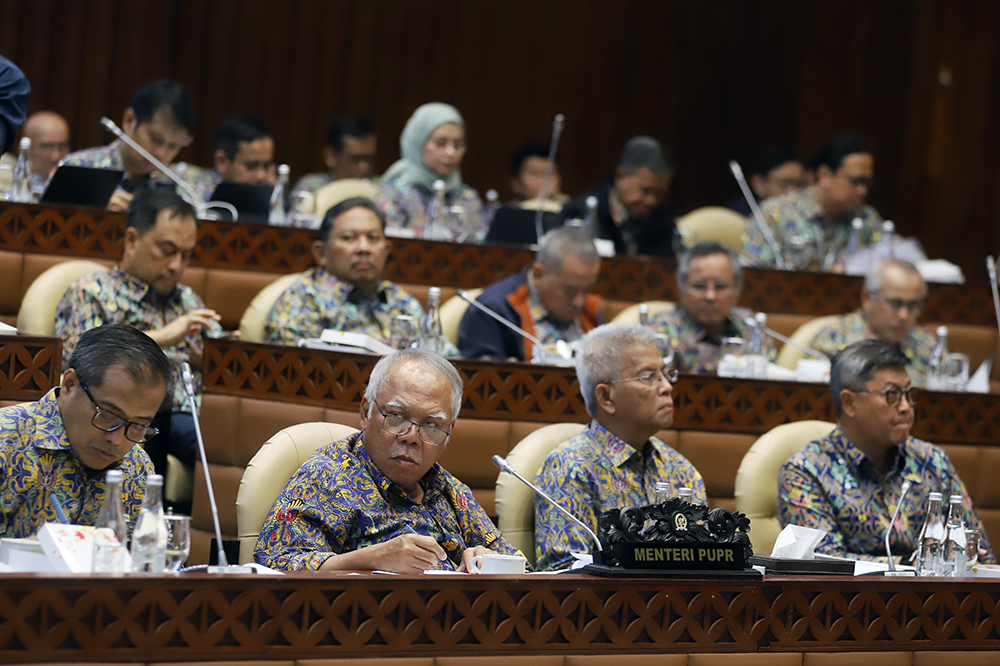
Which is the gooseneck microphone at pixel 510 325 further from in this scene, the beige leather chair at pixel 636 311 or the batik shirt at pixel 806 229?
the batik shirt at pixel 806 229

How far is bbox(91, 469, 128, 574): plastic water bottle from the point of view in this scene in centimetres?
194

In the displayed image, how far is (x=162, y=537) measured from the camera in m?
2.03

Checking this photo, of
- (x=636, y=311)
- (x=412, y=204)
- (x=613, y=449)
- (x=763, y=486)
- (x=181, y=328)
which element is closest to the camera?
(x=613, y=449)

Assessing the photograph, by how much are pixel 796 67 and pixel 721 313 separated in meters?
4.29

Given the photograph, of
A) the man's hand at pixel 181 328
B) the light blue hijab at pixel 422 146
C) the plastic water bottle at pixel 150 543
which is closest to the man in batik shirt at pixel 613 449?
the plastic water bottle at pixel 150 543

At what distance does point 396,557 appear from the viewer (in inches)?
91.7

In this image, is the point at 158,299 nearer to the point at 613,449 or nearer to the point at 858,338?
the point at 613,449

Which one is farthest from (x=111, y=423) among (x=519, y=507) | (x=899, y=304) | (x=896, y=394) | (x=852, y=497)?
(x=899, y=304)

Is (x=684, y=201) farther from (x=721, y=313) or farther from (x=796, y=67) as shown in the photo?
(x=721, y=313)

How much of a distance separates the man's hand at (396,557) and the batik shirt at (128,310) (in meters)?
1.48

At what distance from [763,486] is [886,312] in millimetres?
1753

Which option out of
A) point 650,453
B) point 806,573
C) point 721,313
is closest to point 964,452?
point 721,313

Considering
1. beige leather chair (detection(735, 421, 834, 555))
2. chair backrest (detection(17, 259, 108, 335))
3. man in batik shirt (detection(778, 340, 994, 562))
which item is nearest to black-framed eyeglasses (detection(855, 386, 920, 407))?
man in batik shirt (detection(778, 340, 994, 562))

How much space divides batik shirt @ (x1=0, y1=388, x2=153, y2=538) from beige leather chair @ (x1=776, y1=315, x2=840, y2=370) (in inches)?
124
